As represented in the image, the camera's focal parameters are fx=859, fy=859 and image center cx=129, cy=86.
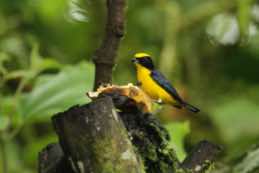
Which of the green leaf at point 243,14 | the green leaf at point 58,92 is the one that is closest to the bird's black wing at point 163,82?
the green leaf at point 58,92

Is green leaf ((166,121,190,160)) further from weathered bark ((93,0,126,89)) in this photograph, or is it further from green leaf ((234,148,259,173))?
weathered bark ((93,0,126,89))

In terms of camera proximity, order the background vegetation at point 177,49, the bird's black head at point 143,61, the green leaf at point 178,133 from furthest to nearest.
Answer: the background vegetation at point 177,49 → the green leaf at point 178,133 → the bird's black head at point 143,61

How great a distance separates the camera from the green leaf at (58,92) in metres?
2.70

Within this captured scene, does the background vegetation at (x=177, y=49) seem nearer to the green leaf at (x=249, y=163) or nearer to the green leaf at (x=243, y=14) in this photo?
the green leaf at (x=243, y=14)

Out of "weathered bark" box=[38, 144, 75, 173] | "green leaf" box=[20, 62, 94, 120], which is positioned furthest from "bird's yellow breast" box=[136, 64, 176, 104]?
"weathered bark" box=[38, 144, 75, 173]

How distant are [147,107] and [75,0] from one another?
53.9 inches

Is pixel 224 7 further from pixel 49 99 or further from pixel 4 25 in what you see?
pixel 49 99

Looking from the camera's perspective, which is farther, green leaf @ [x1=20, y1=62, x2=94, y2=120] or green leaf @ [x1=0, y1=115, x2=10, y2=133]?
green leaf @ [x1=20, y1=62, x2=94, y2=120]

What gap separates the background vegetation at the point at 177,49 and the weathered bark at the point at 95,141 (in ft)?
6.91

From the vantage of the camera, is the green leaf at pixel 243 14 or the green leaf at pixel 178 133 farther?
the green leaf at pixel 243 14

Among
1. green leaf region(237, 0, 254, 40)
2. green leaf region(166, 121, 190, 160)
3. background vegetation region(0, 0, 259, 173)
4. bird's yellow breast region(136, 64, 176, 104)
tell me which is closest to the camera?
bird's yellow breast region(136, 64, 176, 104)

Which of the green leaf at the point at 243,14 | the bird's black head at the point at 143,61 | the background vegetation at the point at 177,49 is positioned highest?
the bird's black head at the point at 143,61

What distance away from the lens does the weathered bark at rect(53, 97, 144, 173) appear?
4.75 ft

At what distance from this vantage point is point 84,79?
116 inches
